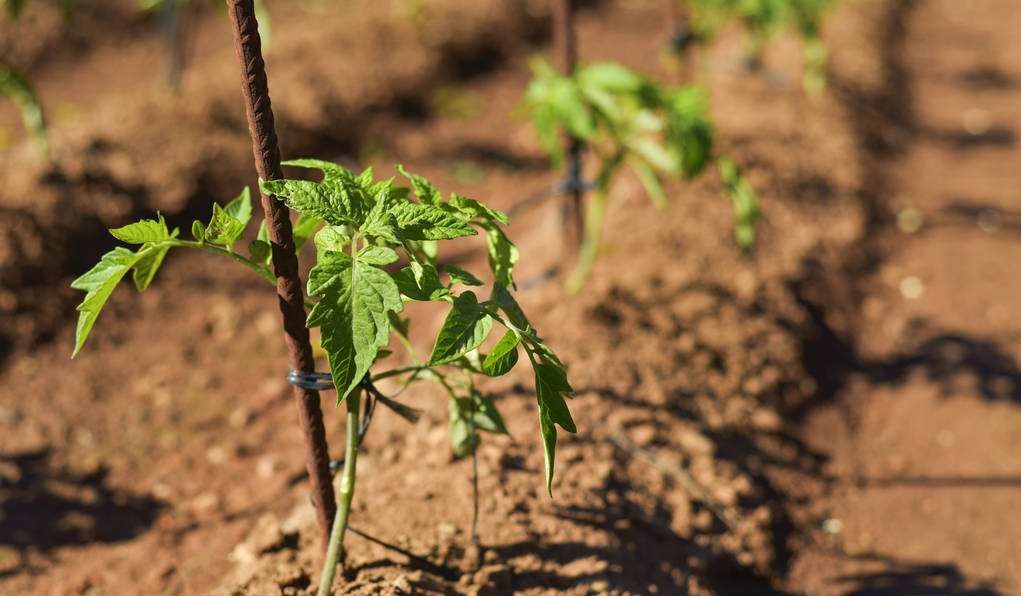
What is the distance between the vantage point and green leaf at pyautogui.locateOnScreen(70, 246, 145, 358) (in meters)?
1.51

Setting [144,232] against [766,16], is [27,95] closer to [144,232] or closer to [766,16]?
[144,232]

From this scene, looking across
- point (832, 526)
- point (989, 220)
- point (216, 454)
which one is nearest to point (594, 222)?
point (832, 526)

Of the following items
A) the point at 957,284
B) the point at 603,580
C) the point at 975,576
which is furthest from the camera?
the point at 957,284

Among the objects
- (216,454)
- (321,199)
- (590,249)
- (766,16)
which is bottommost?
(321,199)

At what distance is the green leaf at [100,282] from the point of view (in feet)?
4.96

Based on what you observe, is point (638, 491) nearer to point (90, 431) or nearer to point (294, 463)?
point (294, 463)

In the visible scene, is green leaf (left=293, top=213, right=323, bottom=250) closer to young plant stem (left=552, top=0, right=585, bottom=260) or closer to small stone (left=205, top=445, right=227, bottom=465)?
small stone (left=205, top=445, right=227, bottom=465)

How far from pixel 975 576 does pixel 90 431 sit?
8.90 ft

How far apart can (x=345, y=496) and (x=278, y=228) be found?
52cm

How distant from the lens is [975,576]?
2637 millimetres

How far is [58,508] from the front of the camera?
2773 mm

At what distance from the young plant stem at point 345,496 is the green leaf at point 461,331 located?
1.10 feet

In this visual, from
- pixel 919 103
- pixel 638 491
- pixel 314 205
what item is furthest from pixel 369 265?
pixel 919 103

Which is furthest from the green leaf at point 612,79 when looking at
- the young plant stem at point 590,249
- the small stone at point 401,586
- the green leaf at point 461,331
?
the small stone at point 401,586
